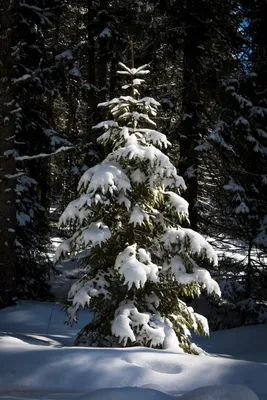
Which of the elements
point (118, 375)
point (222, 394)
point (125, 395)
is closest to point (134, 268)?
point (118, 375)

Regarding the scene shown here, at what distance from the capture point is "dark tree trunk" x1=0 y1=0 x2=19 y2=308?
8.30 meters

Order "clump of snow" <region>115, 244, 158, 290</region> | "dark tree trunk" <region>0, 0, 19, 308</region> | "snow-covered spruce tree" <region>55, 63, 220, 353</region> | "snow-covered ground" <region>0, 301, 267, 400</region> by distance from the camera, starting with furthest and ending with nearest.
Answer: "dark tree trunk" <region>0, 0, 19, 308</region> → "snow-covered spruce tree" <region>55, 63, 220, 353</region> → "clump of snow" <region>115, 244, 158, 290</region> → "snow-covered ground" <region>0, 301, 267, 400</region>

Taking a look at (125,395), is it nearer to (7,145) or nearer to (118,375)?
(118,375)

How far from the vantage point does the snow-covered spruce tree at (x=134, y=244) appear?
4773 millimetres

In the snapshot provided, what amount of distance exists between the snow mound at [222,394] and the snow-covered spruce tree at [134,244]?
1838 mm

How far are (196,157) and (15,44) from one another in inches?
203

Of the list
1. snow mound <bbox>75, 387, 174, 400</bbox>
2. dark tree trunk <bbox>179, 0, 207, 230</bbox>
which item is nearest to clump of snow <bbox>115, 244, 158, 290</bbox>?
snow mound <bbox>75, 387, 174, 400</bbox>

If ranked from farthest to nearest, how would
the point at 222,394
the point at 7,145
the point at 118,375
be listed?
1. the point at 7,145
2. the point at 118,375
3. the point at 222,394

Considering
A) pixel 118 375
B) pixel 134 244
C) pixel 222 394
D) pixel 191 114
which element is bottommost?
pixel 118 375

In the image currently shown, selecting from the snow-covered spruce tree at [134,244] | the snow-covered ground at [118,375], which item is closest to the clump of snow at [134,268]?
the snow-covered spruce tree at [134,244]

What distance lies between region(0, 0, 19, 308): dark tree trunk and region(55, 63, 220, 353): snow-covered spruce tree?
3.51 metres

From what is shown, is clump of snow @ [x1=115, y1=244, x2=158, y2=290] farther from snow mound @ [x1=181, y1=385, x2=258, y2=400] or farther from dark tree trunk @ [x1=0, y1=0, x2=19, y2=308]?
dark tree trunk @ [x1=0, y1=0, x2=19, y2=308]

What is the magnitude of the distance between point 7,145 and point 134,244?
471 cm

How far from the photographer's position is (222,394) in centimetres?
268
